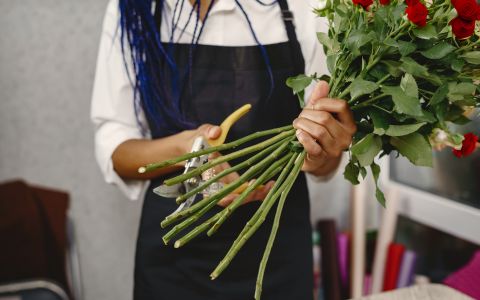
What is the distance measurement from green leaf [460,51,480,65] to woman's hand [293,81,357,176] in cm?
19

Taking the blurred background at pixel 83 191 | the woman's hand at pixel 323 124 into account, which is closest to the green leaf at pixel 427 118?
the woman's hand at pixel 323 124

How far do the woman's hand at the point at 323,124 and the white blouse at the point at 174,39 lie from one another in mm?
399

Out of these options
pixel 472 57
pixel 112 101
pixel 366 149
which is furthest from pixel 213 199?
pixel 112 101

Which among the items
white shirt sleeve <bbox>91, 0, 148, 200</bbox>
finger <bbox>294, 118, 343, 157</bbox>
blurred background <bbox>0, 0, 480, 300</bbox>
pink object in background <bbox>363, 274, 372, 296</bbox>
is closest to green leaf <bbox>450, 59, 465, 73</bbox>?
finger <bbox>294, 118, 343, 157</bbox>

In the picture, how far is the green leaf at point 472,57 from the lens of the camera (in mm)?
728

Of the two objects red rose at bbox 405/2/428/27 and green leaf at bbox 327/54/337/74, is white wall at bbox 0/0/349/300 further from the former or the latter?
red rose at bbox 405/2/428/27

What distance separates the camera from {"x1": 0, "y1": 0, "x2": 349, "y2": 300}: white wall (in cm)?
182

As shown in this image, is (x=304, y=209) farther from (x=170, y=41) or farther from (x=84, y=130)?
(x=84, y=130)

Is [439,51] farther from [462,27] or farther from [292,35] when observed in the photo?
[292,35]

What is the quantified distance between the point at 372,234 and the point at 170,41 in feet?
4.43

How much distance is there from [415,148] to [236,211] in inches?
18.8

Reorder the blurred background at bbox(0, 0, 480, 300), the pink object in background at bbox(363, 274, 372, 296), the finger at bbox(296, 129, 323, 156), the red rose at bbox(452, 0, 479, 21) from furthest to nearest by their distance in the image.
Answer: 1. the pink object in background at bbox(363, 274, 372, 296)
2. the blurred background at bbox(0, 0, 480, 300)
3. the finger at bbox(296, 129, 323, 156)
4. the red rose at bbox(452, 0, 479, 21)

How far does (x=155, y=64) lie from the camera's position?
1.13 meters

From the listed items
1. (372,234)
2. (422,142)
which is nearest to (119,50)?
(422,142)
